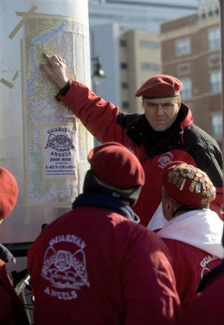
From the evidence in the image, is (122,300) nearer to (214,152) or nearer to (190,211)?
(190,211)

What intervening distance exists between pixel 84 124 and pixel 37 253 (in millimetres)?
1639

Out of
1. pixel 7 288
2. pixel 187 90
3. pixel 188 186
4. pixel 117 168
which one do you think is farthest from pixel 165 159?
pixel 187 90

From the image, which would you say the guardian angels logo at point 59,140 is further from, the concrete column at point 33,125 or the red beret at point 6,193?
the red beret at point 6,193

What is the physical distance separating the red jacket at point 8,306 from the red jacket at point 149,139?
1216 mm

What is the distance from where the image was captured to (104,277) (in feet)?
9.20

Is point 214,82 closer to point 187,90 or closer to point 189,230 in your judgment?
point 187,90

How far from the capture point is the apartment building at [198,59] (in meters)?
72.2

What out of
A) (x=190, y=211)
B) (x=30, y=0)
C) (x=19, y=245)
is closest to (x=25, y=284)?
(x=19, y=245)

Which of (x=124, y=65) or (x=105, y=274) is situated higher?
(x=124, y=65)

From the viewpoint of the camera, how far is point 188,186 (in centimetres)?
341

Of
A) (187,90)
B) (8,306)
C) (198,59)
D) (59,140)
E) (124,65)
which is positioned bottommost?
(8,306)

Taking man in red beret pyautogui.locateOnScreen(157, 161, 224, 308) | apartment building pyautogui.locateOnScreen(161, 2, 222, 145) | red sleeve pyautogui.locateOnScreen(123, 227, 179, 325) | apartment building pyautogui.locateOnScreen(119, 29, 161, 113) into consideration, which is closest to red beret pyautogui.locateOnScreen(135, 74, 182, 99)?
man in red beret pyautogui.locateOnScreen(157, 161, 224, 308)

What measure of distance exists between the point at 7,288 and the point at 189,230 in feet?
2.93

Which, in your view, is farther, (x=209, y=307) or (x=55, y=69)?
(x=55, y=69)
